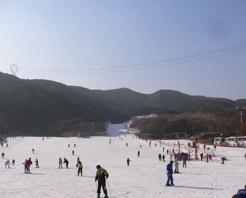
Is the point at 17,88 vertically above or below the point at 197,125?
above

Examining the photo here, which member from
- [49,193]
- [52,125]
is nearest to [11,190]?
[49,193]

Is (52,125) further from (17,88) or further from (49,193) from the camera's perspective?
(49,193)

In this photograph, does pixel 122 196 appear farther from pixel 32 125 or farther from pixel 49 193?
pixel 32 125

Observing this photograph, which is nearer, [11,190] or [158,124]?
[11,190]

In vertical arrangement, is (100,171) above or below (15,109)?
below

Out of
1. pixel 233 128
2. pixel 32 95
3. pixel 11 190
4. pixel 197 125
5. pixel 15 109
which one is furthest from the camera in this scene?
pixel 32 95

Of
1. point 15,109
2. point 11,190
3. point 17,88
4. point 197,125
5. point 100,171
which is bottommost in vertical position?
point 11,190

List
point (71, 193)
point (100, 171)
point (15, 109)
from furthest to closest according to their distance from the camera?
1. point (15, 109)
2. point (71, 193)
3. point (100, 171)

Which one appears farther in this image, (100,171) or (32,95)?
(32,95)

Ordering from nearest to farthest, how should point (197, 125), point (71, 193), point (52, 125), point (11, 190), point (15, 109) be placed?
point (71, 193) → point (11, 190) → point (197, 125) → point (52, 125) → point (15, 109)

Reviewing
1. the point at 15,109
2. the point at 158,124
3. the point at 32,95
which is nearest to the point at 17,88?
the point at 32,95
